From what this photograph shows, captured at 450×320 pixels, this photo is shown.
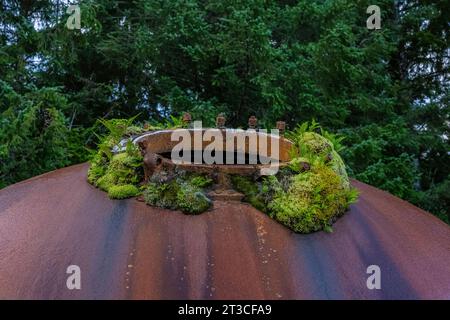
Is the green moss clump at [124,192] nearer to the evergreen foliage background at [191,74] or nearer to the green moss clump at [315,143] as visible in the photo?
the green moss clump at [315,143]

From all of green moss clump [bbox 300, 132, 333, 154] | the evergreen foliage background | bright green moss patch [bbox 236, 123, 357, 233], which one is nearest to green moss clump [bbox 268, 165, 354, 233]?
bright green moss patch [bbox 236, 123, 357, 233]

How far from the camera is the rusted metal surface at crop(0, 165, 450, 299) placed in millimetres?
2143

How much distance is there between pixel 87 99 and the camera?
817 centimetres

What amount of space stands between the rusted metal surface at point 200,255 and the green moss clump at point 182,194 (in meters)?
0.05

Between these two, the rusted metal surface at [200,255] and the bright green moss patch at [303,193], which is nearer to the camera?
the rusted metal surface at [200,255]

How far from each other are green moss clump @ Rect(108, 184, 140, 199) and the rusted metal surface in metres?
0.05

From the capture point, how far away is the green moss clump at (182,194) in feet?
8.27

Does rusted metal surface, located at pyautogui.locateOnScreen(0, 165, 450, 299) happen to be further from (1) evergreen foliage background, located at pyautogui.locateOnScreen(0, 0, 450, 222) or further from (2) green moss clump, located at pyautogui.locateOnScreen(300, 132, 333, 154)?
(1) evergreen foliage background, located at pyautogui.locateOnScreen(0, 0, 450, 222)

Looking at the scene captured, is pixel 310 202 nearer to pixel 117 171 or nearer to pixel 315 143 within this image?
pixel 315 143

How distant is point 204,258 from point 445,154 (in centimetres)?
1081

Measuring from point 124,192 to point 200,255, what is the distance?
71 centimetres

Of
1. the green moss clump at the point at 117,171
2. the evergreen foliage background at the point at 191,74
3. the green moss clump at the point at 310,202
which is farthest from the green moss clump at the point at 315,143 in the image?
the evergreen foliage background at the point at 191,74
